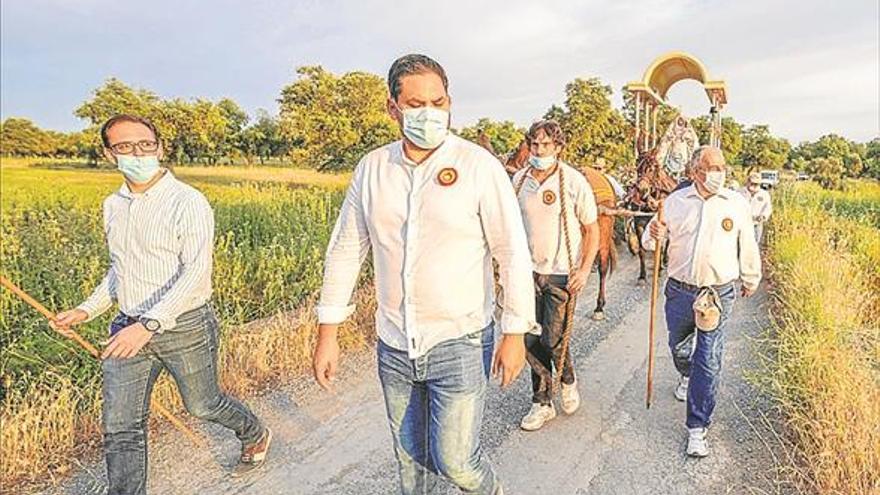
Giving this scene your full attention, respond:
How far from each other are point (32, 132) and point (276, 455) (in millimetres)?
11368

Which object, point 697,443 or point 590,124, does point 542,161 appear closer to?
point 697,443

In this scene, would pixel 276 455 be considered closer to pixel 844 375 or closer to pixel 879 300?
pixel 844 375

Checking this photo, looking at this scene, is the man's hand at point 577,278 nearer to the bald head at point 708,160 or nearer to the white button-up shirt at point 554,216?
the white button-up shirt at point 554,216

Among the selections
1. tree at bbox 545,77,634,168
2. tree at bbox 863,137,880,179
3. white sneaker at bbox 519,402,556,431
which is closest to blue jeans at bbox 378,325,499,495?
white sneaker at bbox 519,402,556,431

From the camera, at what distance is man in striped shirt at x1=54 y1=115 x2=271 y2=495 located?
9.02 feet

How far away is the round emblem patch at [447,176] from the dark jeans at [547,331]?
75.3 inches

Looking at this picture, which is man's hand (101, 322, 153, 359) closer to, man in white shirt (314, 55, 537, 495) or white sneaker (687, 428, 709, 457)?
man in white shirt (314, 55, 537, 495)

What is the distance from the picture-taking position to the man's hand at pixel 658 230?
388 cm

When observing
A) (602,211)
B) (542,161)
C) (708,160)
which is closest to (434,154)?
(542,161)

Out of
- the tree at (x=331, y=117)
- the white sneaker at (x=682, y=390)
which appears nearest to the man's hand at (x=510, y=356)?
the white sneaker at (x=682, y=390)

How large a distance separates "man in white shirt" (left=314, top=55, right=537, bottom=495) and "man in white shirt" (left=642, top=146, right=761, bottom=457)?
175cm

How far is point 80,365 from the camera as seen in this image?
447cm

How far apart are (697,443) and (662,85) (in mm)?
12292

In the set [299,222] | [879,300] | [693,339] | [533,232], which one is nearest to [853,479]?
[693,339]
